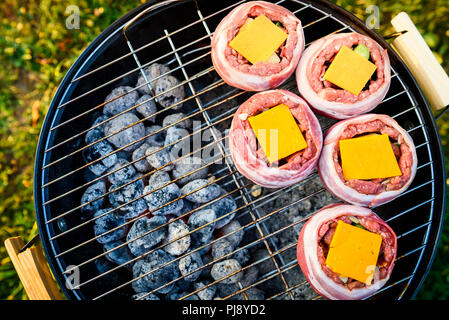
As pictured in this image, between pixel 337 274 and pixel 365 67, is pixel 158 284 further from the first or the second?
pixel 365 67

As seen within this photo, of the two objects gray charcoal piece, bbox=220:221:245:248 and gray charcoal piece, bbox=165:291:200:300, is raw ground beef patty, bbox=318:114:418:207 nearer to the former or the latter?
gray charcoal piece, bbox=220:221:245:248

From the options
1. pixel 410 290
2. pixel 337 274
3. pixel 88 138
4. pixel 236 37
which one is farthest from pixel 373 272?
pixel 88 138

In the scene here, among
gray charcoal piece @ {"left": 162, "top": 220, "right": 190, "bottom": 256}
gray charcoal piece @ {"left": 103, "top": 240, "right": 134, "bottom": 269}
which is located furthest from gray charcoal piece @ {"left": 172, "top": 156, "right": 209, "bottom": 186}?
gray charcoal piece @ {"left": 103, "top": 240, "right": 134, "bottom": 269}

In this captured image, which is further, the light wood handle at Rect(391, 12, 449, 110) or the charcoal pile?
the charcoal pile

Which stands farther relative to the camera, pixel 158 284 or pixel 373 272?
pixel 158 284

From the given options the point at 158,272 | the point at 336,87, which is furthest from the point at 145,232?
the point at 336,87

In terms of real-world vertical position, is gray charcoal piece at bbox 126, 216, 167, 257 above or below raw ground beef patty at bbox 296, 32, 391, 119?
below
